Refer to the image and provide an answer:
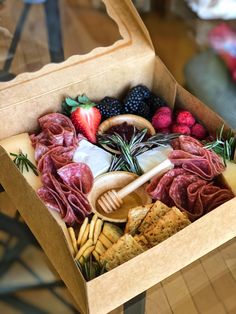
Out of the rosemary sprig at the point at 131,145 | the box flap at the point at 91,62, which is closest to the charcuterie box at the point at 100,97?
the box flap at the point at 91,62

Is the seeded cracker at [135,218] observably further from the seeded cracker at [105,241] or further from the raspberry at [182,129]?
the raspberry at [182,129]

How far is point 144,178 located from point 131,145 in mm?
82

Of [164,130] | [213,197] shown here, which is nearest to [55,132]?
[164,130]

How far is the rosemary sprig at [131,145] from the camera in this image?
2.54ft

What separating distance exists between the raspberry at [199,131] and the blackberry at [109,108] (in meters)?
0.16

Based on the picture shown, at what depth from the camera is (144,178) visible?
73 cm

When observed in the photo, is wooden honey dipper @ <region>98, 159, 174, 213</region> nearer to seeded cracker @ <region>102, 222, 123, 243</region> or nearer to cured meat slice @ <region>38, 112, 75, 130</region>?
seeded cracker @ <region>102, 222, 123, 243</region>

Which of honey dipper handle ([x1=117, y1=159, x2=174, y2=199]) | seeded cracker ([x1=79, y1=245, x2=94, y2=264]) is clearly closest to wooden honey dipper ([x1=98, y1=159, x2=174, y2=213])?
honey dipper handle ([x1=117, y1=159, x2=174, y2=199])

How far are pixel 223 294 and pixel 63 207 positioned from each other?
0.28m

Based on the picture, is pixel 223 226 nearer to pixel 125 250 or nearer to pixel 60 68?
pixel 125 250

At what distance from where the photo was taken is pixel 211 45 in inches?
44.8

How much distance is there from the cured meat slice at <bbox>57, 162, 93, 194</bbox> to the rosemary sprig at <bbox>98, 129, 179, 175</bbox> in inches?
2.1

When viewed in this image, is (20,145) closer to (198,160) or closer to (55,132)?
(55,132)

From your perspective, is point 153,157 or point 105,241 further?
point 153,157
